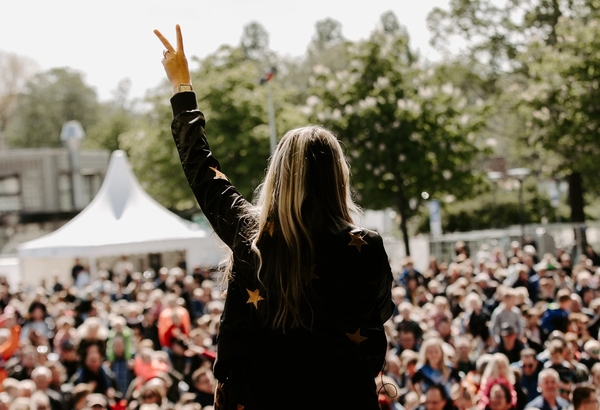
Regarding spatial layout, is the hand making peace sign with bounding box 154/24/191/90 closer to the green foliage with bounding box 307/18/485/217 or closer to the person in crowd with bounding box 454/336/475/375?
the person in crowd with bounding box 454/336/475/375

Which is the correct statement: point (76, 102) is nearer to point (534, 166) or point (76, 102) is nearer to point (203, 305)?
point (534, 166)

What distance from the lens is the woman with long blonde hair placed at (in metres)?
2.35

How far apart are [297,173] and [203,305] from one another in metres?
13.8

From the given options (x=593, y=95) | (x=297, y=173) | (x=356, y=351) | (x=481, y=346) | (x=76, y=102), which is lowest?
(x=481, y=346)

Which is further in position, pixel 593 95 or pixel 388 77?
pixel 388 77

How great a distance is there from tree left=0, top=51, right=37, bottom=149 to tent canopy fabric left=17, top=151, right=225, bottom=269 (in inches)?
2386

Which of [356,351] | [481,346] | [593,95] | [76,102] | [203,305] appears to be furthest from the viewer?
[76,102]

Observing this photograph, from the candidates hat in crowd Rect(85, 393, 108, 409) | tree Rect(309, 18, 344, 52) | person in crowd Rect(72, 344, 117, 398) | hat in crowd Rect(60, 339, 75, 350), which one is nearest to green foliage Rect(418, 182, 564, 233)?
hat in crowd Rect(60, 339, 75, 350)

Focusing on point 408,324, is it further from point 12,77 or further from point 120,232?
point 12,77

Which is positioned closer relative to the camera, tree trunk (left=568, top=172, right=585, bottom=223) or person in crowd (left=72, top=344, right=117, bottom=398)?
person in crowd (left=72, top=344, right=117, bottom=398)

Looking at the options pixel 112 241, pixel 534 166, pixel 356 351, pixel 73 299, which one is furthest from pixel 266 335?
pixel 534 166

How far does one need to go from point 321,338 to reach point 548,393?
6.05m

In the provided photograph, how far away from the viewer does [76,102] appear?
89.8m

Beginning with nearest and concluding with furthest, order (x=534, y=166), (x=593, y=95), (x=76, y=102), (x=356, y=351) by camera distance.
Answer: (x=356, y=351)
(x=593, y=95)
(x=534, y=166)
(x=76, y=102)
